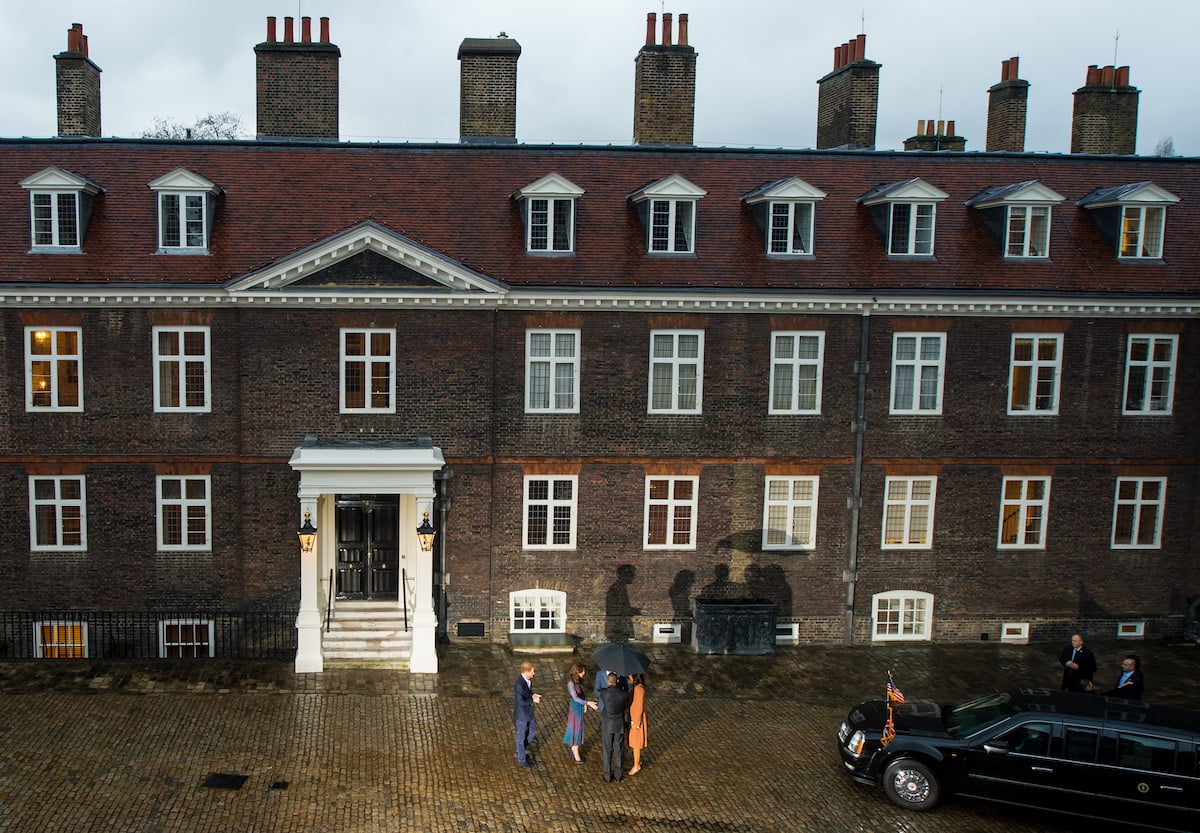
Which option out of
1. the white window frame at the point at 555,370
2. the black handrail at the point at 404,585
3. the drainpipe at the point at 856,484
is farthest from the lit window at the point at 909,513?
the black handrail at the point at 404,585

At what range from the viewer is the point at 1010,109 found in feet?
87.1

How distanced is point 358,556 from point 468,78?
11.9 m

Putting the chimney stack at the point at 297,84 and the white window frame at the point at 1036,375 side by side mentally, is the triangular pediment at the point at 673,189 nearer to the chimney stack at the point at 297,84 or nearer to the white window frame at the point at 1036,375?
the white window frame at the point at 1036,375

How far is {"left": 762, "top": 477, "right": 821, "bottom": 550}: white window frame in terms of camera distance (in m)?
21.4

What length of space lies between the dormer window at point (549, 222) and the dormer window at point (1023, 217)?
9.69m

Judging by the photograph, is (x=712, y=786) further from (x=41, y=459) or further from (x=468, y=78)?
(x=468, y=78)

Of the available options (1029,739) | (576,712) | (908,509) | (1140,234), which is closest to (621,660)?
(576,712)

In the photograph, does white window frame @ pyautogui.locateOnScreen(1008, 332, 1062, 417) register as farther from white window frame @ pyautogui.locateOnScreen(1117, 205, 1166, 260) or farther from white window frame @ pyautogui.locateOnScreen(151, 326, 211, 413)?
white window frame @ pyautogui.locateOnScreen(151, 326, 211, 413)

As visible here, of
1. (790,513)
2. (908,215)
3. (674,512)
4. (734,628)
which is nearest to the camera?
(734,628)

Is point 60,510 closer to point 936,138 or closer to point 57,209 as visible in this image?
point 57,209

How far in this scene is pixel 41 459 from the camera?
19.9 metres

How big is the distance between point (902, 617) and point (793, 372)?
6131mm

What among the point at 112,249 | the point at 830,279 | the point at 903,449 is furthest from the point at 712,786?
the point at 112,249

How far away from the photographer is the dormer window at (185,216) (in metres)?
20.3
